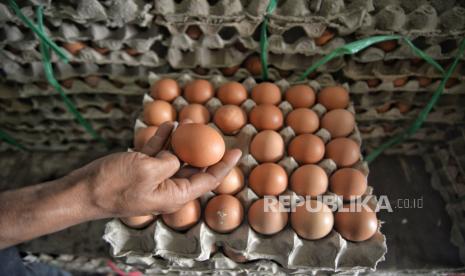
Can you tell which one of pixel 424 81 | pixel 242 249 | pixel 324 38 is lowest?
pixel 242 249

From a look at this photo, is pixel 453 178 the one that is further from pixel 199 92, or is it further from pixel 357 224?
pixel 199 92

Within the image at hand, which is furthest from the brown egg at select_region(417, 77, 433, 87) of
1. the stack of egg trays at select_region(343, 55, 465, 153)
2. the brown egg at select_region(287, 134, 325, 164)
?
Result: the brown egg at select_region(287, 134, 325, 164)

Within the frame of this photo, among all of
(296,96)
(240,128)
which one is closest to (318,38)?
(296,96)

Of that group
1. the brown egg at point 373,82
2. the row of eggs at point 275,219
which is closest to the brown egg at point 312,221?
the row of eggs at point 275,219

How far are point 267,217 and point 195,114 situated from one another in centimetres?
40

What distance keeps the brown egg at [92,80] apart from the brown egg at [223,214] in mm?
749

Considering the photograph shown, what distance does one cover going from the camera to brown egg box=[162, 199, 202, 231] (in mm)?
877

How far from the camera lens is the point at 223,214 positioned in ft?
2.87

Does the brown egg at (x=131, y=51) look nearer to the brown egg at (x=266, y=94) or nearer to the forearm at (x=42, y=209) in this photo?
the brown egg at (x=266, y=94)

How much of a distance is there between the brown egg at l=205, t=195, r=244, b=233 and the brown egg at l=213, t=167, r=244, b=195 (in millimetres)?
30

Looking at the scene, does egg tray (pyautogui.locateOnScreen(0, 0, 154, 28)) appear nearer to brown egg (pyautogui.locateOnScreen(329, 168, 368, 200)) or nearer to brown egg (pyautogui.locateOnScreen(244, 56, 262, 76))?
brown egg (pyautogui.locateOnScreen(244, 56, 262, 76))

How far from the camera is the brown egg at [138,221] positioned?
0.88 meters

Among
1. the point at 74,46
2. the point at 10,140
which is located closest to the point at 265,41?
the point at 74,46

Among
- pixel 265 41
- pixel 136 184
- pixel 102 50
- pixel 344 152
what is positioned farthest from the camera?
pixel 102 50
